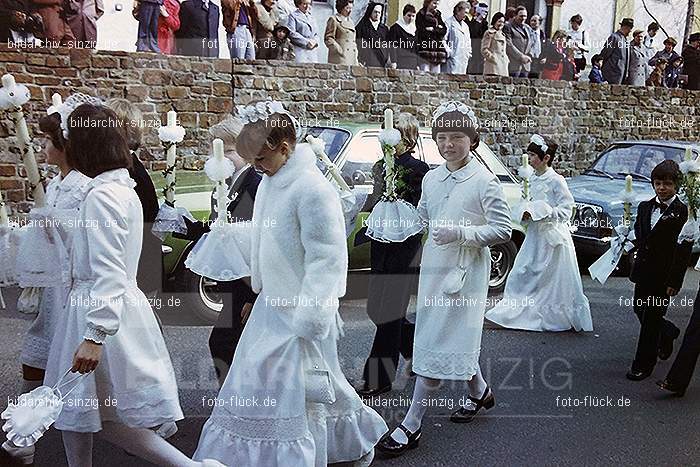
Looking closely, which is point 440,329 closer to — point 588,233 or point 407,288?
point 407,288

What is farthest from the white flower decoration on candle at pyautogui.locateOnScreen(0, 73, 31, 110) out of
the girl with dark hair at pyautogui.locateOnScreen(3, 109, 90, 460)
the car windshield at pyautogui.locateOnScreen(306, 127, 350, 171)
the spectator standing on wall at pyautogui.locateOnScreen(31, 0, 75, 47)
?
the spectator standing on wall at pyautogui.locateOnScreen(31, 0, 75, 47)

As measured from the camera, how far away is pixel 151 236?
4.53 meters

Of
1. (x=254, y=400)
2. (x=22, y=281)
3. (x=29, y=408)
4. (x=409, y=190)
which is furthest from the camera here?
(x=409, y=190)

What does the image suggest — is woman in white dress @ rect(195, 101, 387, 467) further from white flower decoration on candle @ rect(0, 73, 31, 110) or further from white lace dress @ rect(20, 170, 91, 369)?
white flower decoration on candle @ rect(0, 73, 31, 110)

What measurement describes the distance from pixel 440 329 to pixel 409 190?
3.48 ft

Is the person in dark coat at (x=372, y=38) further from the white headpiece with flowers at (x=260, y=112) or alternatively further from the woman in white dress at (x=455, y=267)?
the white headpiece with flowers at (x=260, y=112)

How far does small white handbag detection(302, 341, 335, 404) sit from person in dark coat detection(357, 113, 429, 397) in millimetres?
1715

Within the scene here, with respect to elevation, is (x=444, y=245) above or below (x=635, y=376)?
above

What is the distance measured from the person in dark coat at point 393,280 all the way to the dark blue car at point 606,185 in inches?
121

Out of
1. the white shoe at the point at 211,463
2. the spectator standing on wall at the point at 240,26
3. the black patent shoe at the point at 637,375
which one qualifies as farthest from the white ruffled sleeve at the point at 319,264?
the spectator standing on wall at the point at 240,26

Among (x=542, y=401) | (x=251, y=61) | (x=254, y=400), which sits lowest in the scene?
(x=542, y=401)

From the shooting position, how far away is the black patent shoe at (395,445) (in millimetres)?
4074

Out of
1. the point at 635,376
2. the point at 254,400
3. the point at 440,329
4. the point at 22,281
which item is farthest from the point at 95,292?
the point at 635,376

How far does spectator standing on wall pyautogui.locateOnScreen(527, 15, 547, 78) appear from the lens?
986 centimetres
